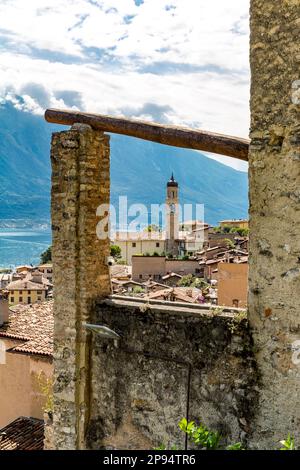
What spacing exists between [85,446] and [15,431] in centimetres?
575

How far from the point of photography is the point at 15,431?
39.5 ft

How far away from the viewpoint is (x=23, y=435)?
11.8 m

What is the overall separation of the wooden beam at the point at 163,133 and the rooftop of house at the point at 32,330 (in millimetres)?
6625

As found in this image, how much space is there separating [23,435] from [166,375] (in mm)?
6886

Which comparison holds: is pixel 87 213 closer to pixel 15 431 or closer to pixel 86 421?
pixel 86 421

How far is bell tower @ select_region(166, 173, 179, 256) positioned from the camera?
6976 centimetres

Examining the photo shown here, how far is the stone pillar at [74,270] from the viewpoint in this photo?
7020 millimetres

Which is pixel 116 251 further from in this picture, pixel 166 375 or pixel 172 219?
pixel 166 375

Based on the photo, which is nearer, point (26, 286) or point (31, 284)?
Answer: point (26, 286)

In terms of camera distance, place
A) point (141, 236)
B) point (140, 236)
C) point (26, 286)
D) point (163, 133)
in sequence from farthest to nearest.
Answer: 1. point (141, 236)
2. point (140, 236)
3. point (26, 286)
4. point (163, 133)

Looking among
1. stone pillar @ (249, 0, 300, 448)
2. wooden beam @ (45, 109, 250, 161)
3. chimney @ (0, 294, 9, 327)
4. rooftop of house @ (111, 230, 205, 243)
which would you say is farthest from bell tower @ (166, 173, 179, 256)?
stone pillar @ (249, 0, 300, 448)
